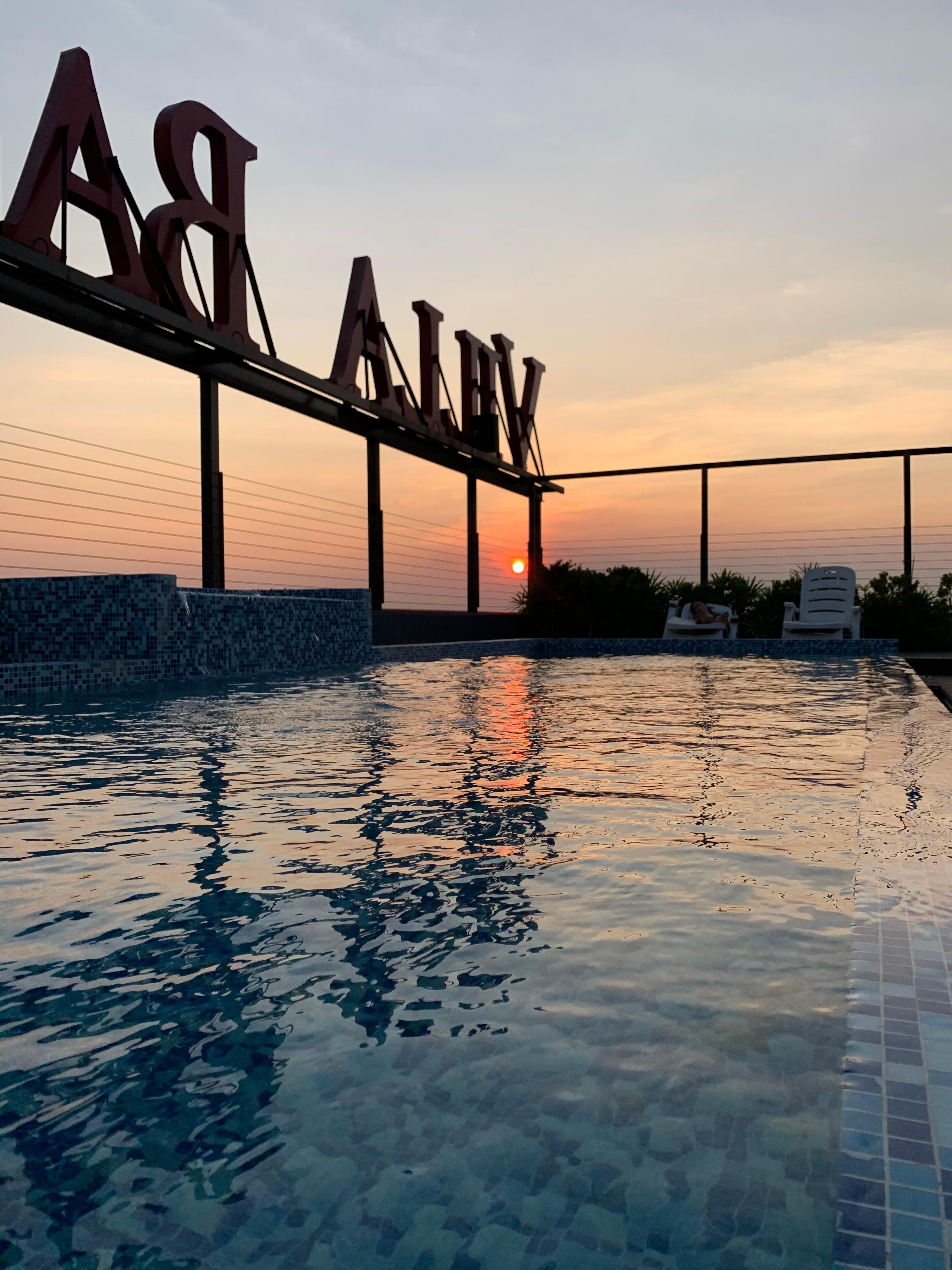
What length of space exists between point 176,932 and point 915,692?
526 centimetres

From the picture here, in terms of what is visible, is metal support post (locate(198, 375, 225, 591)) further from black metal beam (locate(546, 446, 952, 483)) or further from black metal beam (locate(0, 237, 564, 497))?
black metal beam (locate(546, 446, 952, 483))

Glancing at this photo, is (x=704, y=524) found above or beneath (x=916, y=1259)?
above

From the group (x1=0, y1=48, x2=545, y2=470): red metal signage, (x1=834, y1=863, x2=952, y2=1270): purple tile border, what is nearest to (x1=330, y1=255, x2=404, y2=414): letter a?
(x1=0, y1=48, x2=545, y2=470): red metal signage

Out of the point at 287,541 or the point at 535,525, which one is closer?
the point at 287,541

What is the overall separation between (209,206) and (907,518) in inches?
322

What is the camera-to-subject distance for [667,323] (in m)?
11.3

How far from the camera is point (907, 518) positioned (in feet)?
36.9

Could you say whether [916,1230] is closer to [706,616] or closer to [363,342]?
[363,342]

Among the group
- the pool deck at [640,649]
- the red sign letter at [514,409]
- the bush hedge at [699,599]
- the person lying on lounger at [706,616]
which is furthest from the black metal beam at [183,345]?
the person lying on lounger at [706,616]

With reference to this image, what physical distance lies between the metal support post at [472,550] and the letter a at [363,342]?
272 cm

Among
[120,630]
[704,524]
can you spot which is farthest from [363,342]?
[704,524]

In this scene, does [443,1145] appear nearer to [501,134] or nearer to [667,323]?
[501,134]

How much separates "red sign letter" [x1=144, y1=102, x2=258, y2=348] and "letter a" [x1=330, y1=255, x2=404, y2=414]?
5.16 ft

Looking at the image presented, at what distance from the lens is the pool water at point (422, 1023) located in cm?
87
